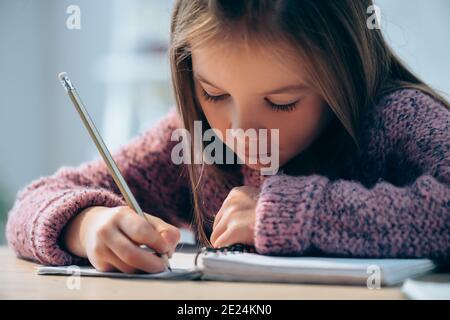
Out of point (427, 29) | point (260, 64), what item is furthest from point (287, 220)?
point (427, 29)

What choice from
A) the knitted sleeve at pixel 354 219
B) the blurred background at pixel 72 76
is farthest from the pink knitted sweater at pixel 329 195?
the blurred background at pixel 72 76

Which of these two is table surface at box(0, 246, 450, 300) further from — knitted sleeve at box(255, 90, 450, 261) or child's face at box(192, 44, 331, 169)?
child's face at box(192, 44, 331, 169)

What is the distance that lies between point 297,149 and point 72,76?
1554mm

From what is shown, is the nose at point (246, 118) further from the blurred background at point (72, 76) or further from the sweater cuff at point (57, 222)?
the blurred background at point (72, 76)

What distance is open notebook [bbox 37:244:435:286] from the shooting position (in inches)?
20.7

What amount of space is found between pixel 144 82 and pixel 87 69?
23 cm

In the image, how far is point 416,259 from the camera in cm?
58

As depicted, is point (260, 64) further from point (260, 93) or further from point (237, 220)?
point (237, 220)

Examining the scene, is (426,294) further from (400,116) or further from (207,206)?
(207,206)

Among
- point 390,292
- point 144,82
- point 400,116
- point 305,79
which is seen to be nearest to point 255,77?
point 305,79

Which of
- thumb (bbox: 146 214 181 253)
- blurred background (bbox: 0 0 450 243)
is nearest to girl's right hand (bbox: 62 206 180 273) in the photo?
thumb (bbox: 146 214 181 253)

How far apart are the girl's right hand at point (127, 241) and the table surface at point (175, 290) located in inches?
0.9

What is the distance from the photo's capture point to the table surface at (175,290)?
1.59ft

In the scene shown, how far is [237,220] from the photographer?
2.05ft
